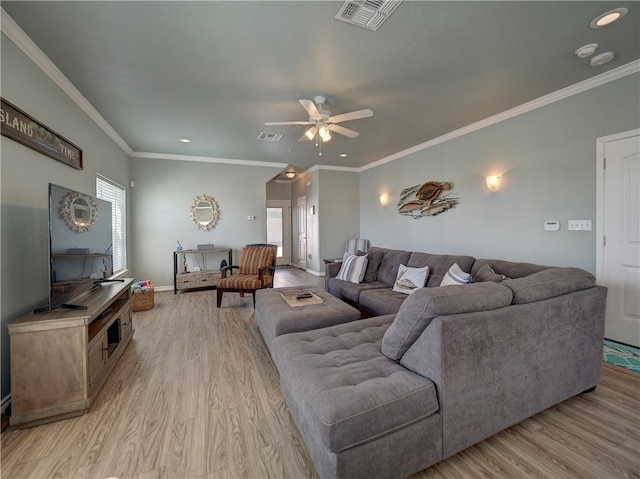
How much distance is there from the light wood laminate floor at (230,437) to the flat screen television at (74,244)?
802 millimetres

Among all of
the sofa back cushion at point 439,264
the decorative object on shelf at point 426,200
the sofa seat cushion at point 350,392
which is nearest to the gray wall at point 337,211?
the decorative object on shelf at point 426,200

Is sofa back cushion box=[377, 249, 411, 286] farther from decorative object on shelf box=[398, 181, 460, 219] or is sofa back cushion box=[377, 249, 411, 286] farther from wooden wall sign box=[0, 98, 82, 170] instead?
wooden wall sign box=[0, 98, 82, 170]

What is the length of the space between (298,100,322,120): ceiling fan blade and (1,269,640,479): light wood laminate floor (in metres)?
2.48

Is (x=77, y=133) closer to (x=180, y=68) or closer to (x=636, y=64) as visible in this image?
(x=180, y=68)

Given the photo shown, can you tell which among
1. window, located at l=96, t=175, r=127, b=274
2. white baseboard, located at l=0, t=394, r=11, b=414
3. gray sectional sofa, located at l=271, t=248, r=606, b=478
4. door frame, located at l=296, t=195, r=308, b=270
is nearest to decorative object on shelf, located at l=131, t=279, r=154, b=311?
window, located at l=96, t=175, r=127, b=274

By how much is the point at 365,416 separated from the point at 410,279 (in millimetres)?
2252

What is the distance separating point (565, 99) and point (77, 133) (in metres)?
5.46

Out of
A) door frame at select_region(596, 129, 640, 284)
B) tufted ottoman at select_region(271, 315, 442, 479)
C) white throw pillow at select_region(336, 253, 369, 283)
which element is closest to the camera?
tufted ottoman at select_region(271, 315, 442, 479)

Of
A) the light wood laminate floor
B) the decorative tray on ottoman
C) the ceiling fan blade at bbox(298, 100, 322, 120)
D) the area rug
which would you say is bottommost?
the light wood laminate floor

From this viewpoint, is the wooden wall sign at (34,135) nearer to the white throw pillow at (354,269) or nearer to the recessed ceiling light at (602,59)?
the white throw pillow at (354,269)

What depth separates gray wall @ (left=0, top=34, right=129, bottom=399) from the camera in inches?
71.8

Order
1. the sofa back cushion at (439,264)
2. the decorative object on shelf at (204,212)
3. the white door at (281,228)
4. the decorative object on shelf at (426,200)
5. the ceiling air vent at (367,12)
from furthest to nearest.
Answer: the white door at (281,228) → the decorative object on shelf at (204,212) → the decorative object on shelf at (426,200) → the sofa back cushion at (439,264) → the ceiling air vent at (367,12)

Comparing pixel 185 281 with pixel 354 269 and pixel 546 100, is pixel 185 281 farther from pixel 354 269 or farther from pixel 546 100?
pixel 546 100

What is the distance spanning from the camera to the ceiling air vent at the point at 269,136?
4160mm
